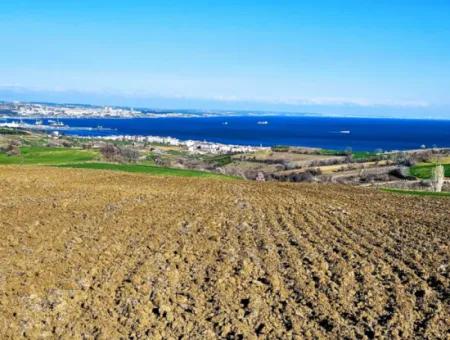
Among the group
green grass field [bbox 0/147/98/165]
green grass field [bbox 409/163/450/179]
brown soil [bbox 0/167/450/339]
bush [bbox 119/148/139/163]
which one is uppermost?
brown soil [bbox 0/167/450/339]

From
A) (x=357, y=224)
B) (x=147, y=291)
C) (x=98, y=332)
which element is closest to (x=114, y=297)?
(x=147, y=291)

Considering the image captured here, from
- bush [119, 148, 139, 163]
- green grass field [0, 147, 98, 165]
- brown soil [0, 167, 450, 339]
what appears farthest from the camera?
bush [119, 148, 139, 163]

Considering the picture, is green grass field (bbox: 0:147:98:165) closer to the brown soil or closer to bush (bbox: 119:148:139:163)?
bush (bbox: 119:148:139:163)

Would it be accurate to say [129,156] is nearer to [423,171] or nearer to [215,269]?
[423,171]

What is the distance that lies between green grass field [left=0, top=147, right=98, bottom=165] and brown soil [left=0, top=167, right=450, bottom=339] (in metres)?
23.5

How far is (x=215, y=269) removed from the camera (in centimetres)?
1290

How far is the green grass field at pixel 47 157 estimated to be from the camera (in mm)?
46312

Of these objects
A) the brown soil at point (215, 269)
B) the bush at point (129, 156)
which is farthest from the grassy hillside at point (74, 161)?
the brown soil at point (215, 269)

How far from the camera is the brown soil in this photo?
9777mm

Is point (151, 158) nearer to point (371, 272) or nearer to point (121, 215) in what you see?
point (121, 215)

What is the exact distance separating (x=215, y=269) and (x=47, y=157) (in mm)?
40191

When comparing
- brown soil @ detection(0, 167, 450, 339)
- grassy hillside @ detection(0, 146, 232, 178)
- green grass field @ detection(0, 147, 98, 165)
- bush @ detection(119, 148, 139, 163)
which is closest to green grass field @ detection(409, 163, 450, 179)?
grassy hillside @ detection(0, 146, 232, 178)

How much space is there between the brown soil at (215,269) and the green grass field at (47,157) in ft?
77.1

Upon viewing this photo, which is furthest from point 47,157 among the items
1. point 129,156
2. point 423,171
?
point 423,171
